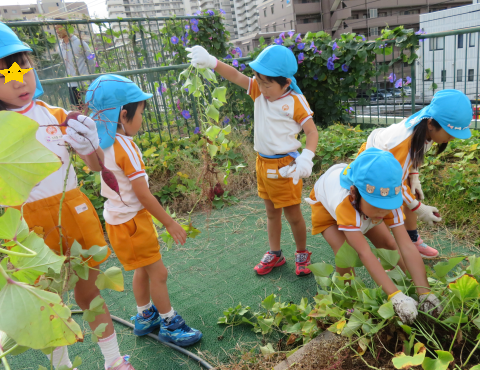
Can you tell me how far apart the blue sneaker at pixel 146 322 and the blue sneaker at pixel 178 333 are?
0.36ft

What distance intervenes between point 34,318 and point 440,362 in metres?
0.94

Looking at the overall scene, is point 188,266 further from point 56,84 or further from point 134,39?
point 134,39

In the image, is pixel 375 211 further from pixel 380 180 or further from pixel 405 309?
pixel 405 309

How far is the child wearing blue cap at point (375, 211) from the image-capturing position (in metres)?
1.20

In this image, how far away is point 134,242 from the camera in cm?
147

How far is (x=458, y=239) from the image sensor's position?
2.22 metres

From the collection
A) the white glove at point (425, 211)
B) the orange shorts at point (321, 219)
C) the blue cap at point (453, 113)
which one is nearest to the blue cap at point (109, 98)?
the orange shorts at point (321, 219)

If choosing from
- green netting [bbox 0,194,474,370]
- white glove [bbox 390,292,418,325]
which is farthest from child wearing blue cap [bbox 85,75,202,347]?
white glove [bbox 390,292,418,325]

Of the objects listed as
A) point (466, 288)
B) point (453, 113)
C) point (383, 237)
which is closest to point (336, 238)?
point (383, 237)

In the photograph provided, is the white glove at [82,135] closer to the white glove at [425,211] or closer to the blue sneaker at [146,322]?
the blue sneaker at [146,322]

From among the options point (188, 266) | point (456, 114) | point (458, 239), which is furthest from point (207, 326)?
point (458, 239)

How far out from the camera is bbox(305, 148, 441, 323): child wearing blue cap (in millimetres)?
1195

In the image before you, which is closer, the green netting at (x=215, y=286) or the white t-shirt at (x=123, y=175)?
the white t-shirt at (x=123, y=175)

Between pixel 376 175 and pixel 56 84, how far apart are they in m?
3.04
